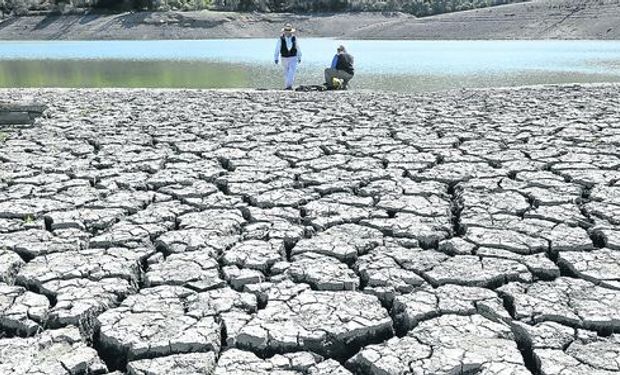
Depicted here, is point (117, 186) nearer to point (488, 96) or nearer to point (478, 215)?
point (478, 215)

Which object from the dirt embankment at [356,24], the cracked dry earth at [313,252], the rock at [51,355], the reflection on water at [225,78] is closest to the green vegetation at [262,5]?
the dirt embankment at [356,24]

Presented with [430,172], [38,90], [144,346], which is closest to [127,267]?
[144,346]

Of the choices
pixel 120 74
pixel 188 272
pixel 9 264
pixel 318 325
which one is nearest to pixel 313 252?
pixel 188 272

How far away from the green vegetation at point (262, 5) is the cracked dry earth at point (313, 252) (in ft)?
157

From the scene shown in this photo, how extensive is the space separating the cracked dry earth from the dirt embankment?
28880 mm

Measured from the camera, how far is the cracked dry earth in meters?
2.42

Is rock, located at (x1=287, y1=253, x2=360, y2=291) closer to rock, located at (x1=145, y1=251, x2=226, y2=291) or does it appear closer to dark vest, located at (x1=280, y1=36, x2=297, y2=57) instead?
rock, located at (x1=145, y1=251, x2=226, y2=291)

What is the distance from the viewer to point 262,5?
182ft

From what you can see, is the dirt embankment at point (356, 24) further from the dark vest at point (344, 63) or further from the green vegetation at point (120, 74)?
the dark vest at point (344, 63)

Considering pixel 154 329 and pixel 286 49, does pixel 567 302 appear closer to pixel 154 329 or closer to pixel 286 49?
pixel 154 329

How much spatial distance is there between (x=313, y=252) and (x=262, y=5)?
54.5 m

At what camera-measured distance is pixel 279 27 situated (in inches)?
1937

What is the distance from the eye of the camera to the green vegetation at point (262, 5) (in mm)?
50438

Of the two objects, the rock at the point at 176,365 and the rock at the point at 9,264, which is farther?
the rock at the point at 9,264
